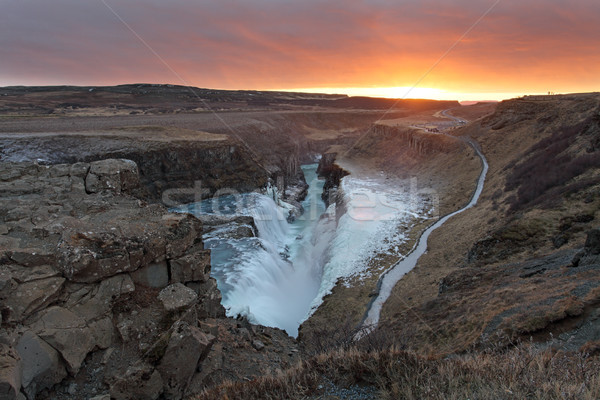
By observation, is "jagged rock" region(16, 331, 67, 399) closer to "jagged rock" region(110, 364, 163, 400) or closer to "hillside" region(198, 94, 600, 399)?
"jagged rock" region(110, 364, 163, 400)

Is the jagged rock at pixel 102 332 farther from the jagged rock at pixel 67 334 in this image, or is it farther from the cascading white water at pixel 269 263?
the cascading white water at pixel 269 263

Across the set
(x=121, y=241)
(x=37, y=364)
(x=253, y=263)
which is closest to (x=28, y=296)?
(x=37, y=364)

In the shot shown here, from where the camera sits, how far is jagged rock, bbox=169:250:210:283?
9211mm

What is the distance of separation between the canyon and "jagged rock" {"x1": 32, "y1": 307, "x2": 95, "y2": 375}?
3 cm

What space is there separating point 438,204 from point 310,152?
2084 inches

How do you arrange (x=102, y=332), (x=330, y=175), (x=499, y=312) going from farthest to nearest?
(x=330, y=175), (x=499, y=312), (x=102, y=332)

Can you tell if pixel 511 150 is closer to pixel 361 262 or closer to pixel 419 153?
pixel 419 153

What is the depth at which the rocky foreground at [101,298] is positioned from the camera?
6.77 m

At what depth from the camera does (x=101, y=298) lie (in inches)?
305

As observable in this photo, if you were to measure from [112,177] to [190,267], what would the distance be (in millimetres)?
3723

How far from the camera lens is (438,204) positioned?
37875 millimetres

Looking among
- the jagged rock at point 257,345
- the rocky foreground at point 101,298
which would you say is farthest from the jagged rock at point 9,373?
the jagged rock at point 257,345

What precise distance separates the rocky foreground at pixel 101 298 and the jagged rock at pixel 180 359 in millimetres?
21

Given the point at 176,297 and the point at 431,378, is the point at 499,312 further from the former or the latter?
the point at 176,297
